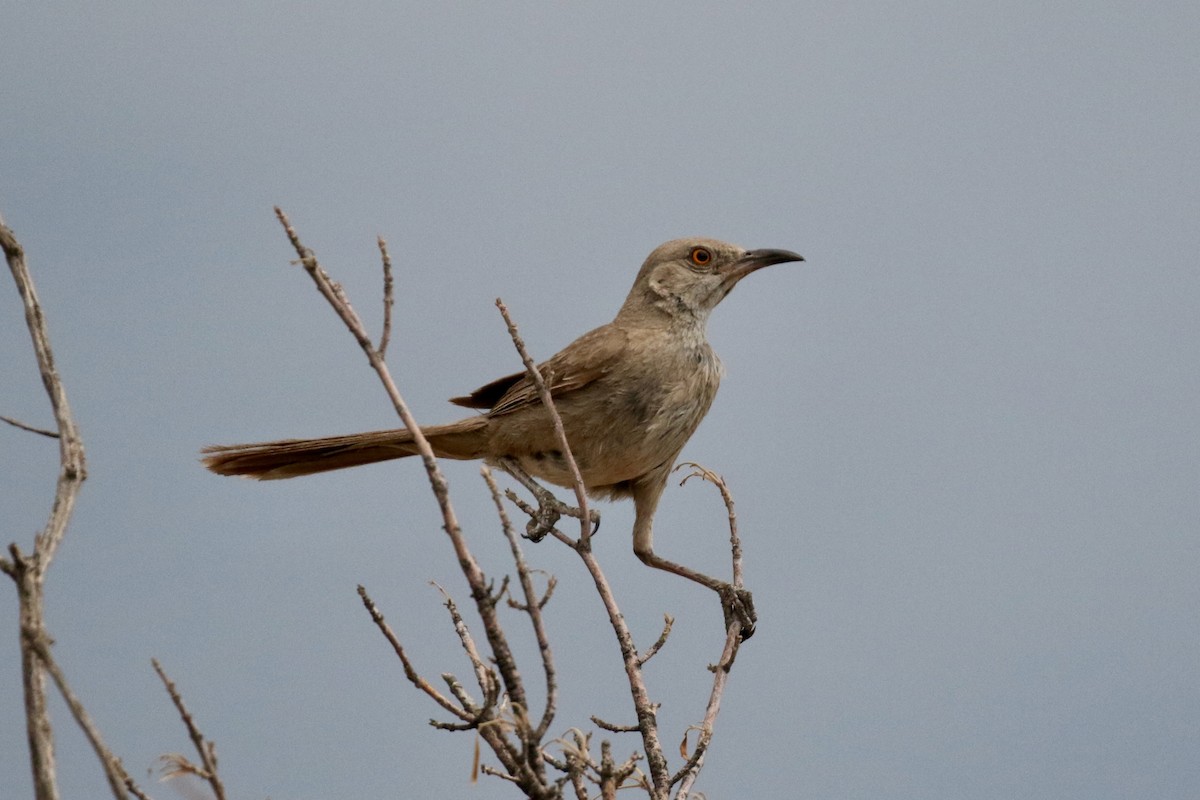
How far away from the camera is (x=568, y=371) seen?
219 inches

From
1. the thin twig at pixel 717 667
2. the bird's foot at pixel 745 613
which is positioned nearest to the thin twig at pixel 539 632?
the thin twig at pixel 717 667

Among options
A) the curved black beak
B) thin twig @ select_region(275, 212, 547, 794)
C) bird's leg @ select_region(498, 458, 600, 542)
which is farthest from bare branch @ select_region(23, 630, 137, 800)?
the curved black beak

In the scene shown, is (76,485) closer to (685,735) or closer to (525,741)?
(525,741)

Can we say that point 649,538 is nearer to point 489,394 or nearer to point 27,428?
point 489,394

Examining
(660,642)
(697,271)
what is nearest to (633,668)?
(660,642)

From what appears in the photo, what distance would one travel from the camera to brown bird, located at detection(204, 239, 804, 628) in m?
5.50

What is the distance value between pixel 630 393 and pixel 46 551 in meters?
3.35

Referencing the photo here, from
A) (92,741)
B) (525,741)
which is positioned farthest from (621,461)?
(92,741)

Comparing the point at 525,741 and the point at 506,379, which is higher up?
the point at 506,379

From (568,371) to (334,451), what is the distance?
1.11m

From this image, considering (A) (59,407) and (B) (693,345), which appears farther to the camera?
(B) (693,345)

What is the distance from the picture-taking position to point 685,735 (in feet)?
13.3

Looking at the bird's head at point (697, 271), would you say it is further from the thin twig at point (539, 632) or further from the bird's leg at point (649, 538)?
the thin twig at point (539, 632)

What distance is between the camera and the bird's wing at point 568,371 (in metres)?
5.54
